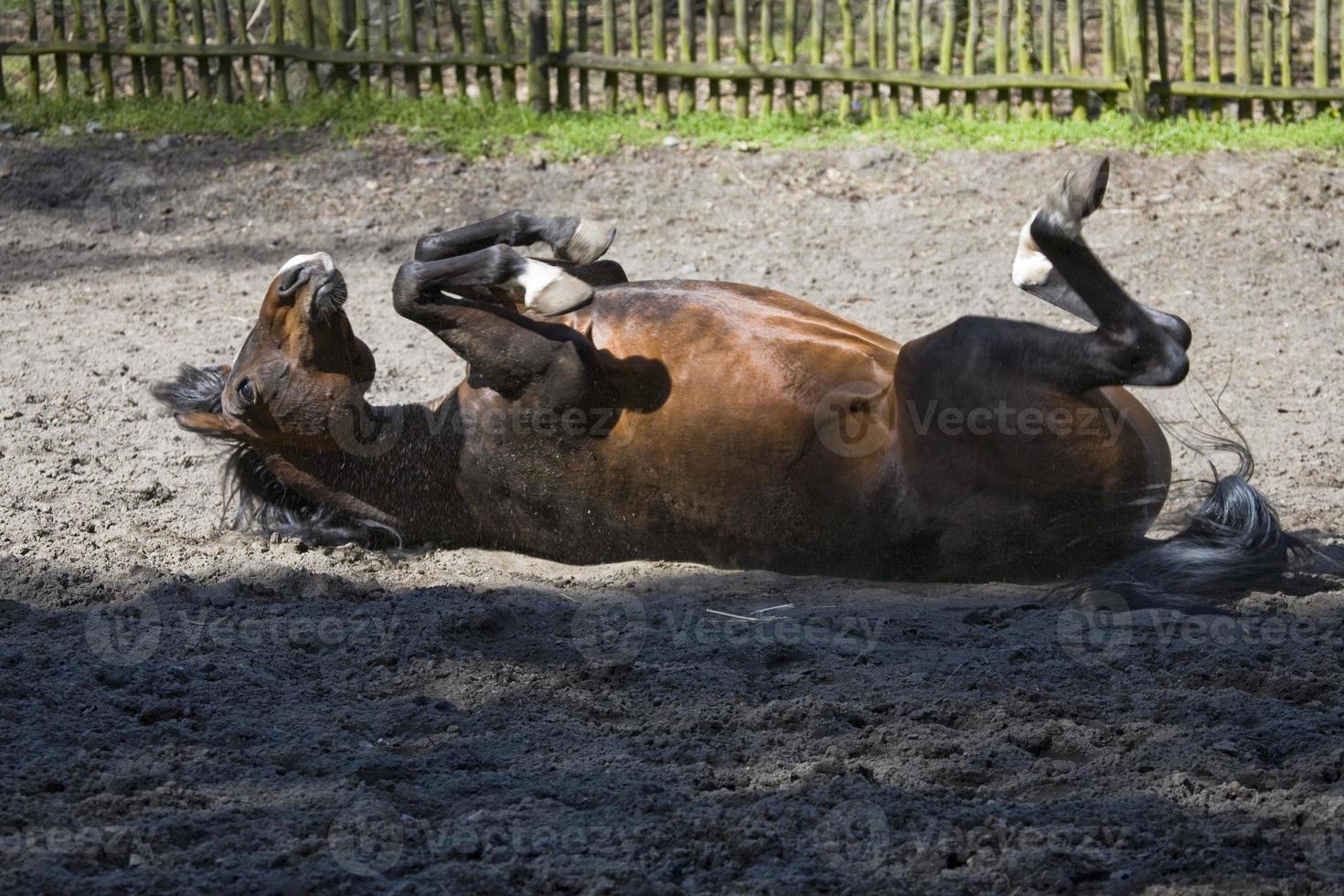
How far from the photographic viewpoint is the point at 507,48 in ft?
29.4

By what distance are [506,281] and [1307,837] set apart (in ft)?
8.20

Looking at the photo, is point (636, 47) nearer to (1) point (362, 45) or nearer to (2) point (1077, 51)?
(1) point (362, 45)

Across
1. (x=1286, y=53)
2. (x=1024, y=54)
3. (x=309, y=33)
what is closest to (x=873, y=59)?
(x=1024, y=54)

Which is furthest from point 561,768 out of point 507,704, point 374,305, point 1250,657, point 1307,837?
point 374,305

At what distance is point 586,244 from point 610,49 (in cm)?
505

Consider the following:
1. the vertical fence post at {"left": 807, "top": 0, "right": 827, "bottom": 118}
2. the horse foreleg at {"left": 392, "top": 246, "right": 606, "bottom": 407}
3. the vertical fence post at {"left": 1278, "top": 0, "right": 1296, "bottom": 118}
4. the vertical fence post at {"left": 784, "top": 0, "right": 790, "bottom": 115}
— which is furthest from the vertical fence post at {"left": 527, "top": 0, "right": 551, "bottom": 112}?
the horse foreleg at {"left": 392, "top": 246, "right": 606, "bottom": 407}

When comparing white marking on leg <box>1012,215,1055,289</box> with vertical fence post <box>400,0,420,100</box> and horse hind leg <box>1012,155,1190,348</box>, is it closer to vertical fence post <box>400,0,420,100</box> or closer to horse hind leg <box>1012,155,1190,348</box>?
horse hind leg <box>1012,155,1190,348</box>

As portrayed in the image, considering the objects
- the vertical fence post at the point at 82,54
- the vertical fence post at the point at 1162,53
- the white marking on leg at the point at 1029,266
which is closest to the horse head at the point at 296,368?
the white marking on leg at the point at 1029,266

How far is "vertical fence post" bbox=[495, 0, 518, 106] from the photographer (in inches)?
348

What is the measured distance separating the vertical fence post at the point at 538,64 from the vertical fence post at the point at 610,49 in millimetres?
385

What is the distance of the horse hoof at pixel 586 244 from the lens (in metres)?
4.21

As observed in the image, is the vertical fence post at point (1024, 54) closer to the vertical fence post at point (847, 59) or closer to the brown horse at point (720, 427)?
the vertical fence post at point (847, 59)

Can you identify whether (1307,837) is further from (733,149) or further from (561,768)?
(733,149)

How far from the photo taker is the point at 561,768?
2621mm
